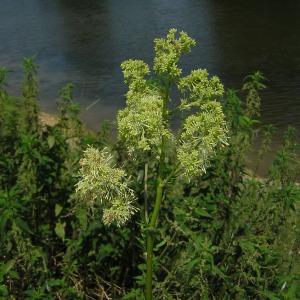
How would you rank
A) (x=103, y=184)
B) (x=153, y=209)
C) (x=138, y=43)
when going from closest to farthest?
(x=103, y=184) → (x=153, y=209) → (x=138, y=43)

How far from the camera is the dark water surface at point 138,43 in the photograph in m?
13.1

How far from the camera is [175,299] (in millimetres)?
3529

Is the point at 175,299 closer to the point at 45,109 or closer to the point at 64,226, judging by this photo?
the point at 64,226

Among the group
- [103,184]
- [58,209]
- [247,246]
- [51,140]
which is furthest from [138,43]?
[103,184]

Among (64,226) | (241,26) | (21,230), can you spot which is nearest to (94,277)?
(64,226)

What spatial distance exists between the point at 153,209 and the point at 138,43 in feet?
47.7

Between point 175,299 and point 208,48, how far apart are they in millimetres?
13602

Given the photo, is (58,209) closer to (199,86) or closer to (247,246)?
(247,246)

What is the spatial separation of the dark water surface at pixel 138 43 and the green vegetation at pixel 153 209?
278 inches

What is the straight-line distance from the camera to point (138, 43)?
57.5 ft

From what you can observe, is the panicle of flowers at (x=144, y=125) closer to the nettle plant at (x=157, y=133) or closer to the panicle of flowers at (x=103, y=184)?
the nettle plant at (x=157, y=133)

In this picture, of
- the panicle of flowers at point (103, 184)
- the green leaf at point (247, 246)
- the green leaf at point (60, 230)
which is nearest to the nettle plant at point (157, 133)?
the panicle of flowers at point (103, 184)

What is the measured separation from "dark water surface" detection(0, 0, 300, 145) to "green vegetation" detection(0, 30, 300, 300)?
7.05 m

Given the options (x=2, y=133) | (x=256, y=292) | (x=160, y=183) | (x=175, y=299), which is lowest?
(x=175, y=299)
